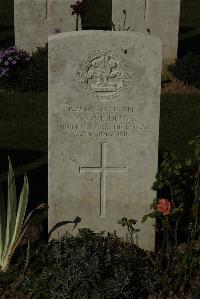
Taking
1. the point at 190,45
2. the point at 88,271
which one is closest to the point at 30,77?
the point at 190,45

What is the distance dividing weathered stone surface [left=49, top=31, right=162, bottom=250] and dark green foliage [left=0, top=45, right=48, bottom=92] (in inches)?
234

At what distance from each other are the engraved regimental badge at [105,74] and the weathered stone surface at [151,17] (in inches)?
297

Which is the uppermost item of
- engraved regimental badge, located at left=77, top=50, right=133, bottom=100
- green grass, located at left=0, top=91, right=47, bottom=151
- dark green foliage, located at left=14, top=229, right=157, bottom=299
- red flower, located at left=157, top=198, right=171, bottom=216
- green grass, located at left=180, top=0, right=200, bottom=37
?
green grass, located at left=180, top=0, right=200, bottom=37

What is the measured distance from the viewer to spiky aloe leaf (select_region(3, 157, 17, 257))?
18.2ft

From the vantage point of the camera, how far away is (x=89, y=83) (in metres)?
5.71

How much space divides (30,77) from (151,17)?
113 inches

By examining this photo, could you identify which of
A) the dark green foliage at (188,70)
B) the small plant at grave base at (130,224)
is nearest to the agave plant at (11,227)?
the small plant at grave base at (130,224)

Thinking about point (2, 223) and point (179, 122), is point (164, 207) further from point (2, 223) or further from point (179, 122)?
point (179, 122)

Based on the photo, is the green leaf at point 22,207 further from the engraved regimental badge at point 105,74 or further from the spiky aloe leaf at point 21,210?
the engraved regimental badge at point 105,74

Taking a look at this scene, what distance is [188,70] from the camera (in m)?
12.2

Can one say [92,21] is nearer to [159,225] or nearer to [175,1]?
[175,1]

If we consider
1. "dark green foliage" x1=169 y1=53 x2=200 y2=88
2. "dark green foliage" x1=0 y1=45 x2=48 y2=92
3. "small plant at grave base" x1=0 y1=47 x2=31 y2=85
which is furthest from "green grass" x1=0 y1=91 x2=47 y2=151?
"dark green foliage" x1=169 y1=53 x2=200 y2=88

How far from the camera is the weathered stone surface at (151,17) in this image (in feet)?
42.6

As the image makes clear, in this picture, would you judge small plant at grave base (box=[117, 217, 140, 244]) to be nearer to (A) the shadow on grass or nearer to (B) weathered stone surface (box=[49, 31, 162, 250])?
(B) weathered stone surface (box=[49, 31, 162, 250])
